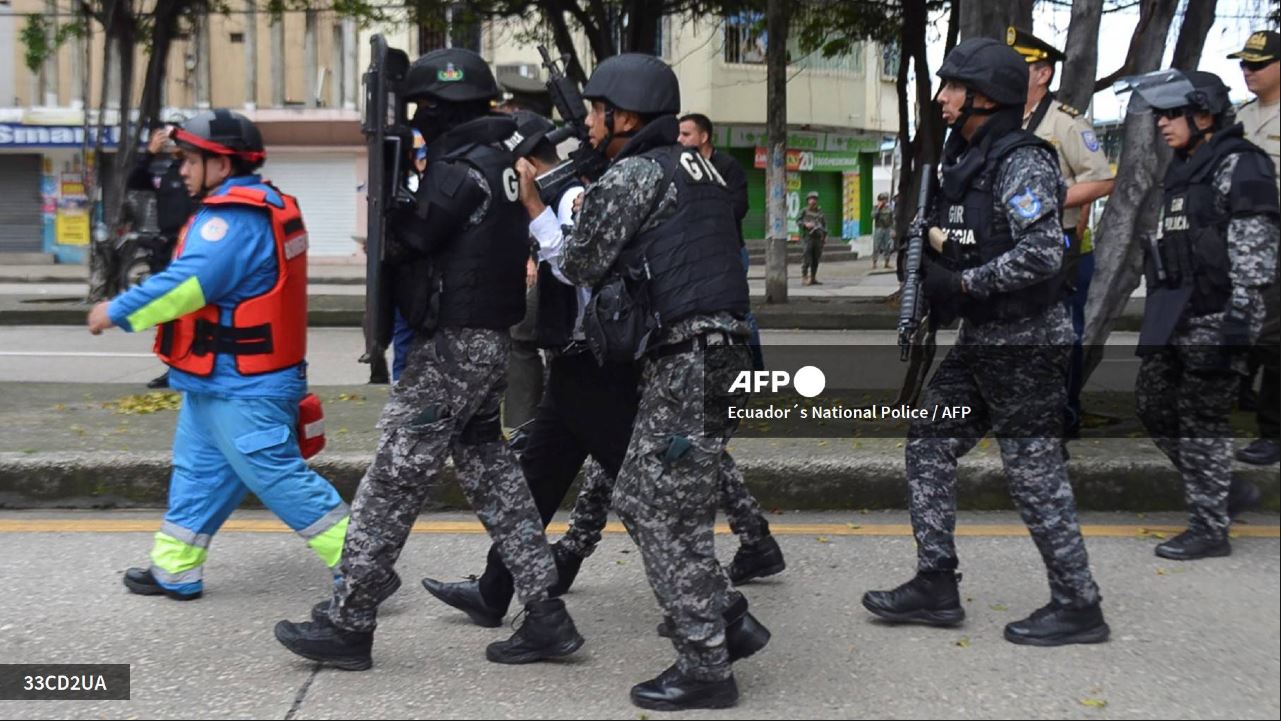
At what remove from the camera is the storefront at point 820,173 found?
1242 inches

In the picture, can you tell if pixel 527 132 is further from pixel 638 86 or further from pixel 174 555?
pixel 174 555

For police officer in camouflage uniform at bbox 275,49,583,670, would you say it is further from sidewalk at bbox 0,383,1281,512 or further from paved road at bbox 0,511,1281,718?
sidewalk at bbox 0,383,1281,512

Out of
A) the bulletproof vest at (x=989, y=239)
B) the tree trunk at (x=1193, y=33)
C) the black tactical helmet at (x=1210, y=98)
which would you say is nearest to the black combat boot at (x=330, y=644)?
the bulletproof vest at (x=989, y=239)

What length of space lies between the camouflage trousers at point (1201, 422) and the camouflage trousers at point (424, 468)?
2.41 m

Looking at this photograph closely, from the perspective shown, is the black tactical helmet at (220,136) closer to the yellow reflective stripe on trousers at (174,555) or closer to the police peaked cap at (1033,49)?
the yellow reflective stripe on trousers at (174,555)

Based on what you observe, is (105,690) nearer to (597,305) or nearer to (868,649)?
(597,305)

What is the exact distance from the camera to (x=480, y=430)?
407cm

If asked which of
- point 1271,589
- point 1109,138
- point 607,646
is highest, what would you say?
point 1109,138

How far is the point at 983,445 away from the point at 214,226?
11.1ft

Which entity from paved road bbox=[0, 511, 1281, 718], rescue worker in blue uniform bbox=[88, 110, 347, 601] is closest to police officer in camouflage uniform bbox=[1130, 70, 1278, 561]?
paved road bbox=[0, 511, 1281, 718]

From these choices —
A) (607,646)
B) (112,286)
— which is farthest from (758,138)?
(607,646)

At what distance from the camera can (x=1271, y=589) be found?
2.86 meters

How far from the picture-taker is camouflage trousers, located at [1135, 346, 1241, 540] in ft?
15.7

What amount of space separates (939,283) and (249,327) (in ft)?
7.23
